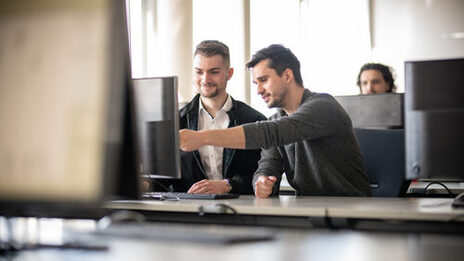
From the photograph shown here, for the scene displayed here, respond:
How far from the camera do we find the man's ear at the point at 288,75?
3.06m

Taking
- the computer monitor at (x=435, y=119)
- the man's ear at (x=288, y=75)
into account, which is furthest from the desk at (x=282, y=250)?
the man's ear at (x=288, y=75)

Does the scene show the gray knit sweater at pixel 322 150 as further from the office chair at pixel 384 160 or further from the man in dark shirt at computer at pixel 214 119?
the man in dark shirt at computer at pixel 214 119

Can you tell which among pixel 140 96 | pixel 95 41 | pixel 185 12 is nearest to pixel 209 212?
pixel 140 96

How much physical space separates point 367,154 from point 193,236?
175 cm

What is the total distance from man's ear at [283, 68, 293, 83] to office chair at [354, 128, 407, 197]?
0.42 m

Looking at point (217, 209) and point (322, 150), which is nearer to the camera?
point (217, 209)

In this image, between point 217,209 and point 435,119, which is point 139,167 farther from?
point 435,119

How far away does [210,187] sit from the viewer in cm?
279

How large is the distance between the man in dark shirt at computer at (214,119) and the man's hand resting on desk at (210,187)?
25 cm

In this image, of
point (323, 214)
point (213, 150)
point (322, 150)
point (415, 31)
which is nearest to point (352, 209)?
point (323, 214)

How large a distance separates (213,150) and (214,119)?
0.17 m

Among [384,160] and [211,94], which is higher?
[211,94]

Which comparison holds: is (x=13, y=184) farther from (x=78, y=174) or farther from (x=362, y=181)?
(x=362, y=181)

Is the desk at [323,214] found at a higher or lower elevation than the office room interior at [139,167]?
lower
